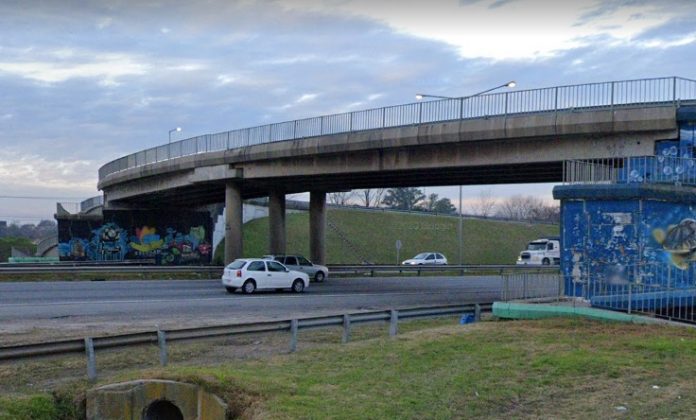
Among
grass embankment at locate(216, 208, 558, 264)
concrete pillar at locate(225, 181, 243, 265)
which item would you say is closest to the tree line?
grass embankment at locate(216, 208, 558, 264)

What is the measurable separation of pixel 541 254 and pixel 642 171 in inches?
1534

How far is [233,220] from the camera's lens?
46438 millimetres

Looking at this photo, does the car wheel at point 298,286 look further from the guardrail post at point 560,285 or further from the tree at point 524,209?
the tree at point 524,209

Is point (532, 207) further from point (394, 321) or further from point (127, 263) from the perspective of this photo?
point (394, 321)

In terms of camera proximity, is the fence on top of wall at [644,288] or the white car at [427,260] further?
the white car at [427,260]

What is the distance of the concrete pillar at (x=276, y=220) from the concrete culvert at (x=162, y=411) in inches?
1498

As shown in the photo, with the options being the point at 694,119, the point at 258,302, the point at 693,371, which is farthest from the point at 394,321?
the point at 694,119

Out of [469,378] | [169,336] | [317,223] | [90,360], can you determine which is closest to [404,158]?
[317,223]

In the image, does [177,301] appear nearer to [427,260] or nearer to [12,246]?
[427,260]

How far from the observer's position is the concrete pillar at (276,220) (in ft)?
161

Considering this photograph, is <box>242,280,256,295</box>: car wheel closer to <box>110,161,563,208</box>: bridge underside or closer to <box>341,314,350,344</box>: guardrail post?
Answer: <box>110,161,563,208</box>: bridge underside


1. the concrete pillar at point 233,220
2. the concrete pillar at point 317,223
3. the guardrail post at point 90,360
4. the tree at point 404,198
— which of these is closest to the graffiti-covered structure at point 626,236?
the guardrail post at point 90,360

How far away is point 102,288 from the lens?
3322 centimetres

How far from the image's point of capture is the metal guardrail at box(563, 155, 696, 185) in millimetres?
23984
